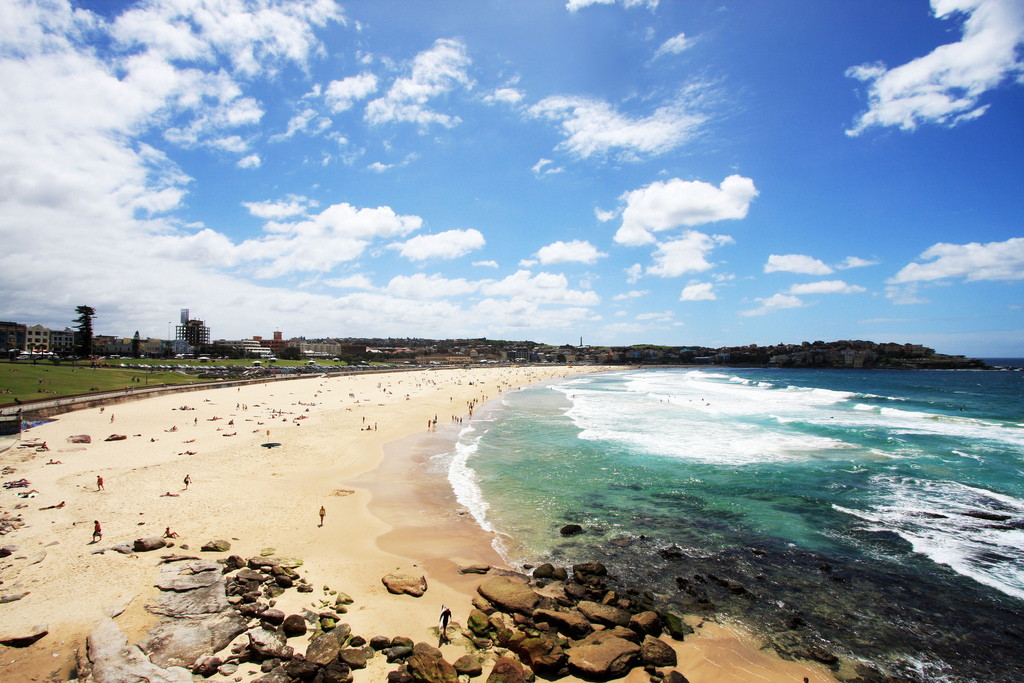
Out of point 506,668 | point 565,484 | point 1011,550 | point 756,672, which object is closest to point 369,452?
point 565,484

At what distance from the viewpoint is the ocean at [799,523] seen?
935cm

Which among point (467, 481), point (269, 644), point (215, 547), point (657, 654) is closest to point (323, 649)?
point (269, 644)

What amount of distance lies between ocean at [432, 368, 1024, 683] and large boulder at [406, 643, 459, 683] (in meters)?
4.73

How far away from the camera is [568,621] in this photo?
8.74 m

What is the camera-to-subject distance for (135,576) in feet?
31.4

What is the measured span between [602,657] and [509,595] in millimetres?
2525

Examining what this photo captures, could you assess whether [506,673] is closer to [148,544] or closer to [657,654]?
[657,654]

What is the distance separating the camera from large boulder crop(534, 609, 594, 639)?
864cm

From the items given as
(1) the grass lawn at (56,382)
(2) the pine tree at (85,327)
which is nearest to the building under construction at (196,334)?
(2) the pine tree at (85,327)

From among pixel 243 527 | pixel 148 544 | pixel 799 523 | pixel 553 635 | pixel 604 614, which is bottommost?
pixel 799 523

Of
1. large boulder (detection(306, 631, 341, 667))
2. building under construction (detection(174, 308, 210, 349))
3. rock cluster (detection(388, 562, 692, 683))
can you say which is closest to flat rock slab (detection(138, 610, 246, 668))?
large boulder (detection(306, 631, 341, 667))

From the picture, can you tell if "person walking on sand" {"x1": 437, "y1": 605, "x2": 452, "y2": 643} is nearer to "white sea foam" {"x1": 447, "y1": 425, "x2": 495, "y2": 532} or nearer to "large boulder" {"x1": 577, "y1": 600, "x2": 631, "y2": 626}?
"large boulder" {"x1": 577, "y1": 600, "x2": 631, "y2": 626}

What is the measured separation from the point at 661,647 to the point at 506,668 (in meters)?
3.11

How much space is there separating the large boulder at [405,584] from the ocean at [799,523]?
9.69 feet
